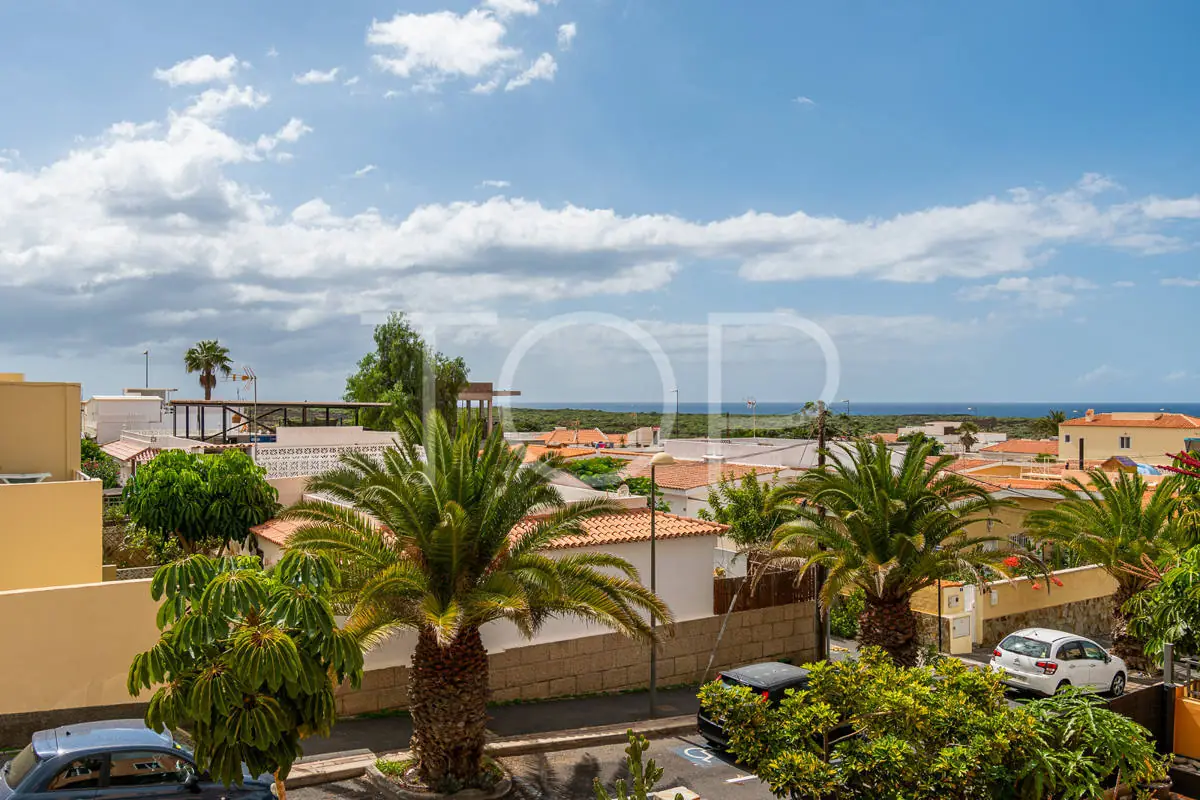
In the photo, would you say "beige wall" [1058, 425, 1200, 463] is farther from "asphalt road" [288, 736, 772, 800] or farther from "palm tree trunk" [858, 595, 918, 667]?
"asphalt road" [288, 736, 772, 800]

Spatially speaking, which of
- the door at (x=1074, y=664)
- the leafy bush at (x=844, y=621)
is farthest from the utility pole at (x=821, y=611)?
the door at (x=1074, y=664)

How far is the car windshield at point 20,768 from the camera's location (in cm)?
897

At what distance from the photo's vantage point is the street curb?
494 inches

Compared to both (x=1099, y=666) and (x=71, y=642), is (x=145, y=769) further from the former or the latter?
(x=1099, y=666)

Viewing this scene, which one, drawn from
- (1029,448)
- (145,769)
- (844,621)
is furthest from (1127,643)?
(1029,448)

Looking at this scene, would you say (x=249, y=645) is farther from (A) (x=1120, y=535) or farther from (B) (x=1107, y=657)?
(A) (x=1120, y=535)

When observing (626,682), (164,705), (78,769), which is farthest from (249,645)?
(626,682)

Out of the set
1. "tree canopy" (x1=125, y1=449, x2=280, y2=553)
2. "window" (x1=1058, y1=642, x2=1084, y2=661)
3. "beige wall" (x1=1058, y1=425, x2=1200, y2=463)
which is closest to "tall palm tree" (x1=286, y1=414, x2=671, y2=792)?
"tree canopy" (x1=125, y1=449, x2=280, y2=553)

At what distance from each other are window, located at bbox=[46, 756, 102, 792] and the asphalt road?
10.7 ft

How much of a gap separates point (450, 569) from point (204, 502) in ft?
36.0

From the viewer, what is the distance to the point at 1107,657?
1908cm

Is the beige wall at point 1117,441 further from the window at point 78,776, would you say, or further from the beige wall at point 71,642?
the window at point 78,776

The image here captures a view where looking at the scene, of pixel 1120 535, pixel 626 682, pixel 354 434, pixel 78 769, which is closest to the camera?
pixel 78 769

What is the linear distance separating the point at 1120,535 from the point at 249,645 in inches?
856
